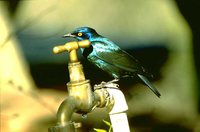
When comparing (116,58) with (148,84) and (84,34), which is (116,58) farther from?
(148,84)

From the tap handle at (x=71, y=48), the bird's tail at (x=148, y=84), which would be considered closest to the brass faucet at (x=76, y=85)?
the tap handle at (x=71, y=48)

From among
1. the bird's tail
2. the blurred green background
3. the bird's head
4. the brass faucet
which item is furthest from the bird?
the brass faucet

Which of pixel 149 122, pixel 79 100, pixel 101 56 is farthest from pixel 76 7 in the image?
pixel 79 100

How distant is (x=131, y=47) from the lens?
2412mm

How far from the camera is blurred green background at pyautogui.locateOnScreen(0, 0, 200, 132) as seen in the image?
2266 mm

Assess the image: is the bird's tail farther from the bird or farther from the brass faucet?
the brass faucet

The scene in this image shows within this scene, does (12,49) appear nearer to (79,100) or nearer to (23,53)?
(23,53)

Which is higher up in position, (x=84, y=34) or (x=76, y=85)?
(x=84, y=34)

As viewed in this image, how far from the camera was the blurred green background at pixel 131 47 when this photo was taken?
2.27 m

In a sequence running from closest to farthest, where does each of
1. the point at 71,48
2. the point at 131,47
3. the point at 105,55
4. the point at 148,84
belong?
the point at 71,48, the point at 105,55, the point at 148,84, the point at 131,47

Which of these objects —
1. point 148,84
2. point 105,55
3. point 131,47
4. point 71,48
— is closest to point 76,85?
point 71,48

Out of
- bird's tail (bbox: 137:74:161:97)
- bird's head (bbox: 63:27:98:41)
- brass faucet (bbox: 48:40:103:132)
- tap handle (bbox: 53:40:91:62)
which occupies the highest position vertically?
bird's head (bbox: 63:27:98:41)

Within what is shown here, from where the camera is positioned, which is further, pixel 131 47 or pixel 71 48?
pixel 131 47

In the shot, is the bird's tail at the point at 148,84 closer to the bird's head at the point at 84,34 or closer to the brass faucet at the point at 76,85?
the bird's head at the point at 84,34
